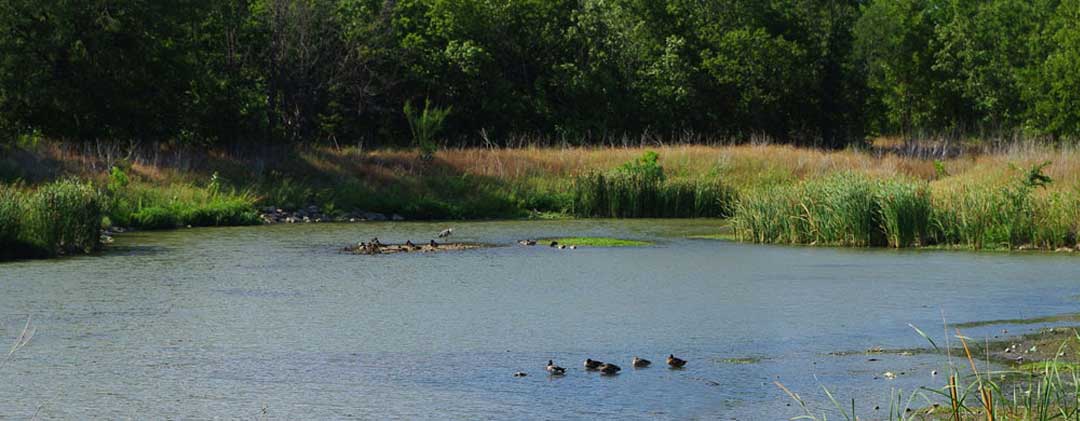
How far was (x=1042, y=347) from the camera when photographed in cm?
1163

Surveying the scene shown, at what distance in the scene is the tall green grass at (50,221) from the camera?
20703mm

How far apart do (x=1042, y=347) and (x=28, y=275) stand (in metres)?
12.8

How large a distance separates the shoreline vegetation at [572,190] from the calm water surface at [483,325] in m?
1.13

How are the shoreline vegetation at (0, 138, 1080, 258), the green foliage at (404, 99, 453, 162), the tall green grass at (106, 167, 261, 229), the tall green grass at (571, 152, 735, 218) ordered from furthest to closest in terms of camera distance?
the green foliage at (404, 99, 453, 162) < the tall green grass at (571, 152, 735, 218) < the tall green grass at (106, 167, 261, 229) < the shoreline vegetation at (0, 138, 1080, 258)

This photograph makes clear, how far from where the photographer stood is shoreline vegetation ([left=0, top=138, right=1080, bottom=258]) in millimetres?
21906

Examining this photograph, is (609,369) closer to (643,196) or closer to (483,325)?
(483,325)

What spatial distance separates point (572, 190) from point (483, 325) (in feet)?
66.4

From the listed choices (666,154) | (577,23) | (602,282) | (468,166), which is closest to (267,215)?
(468,166)

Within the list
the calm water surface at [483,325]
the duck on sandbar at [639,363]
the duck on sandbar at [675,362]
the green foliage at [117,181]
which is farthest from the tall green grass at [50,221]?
the duck on sandbar at [675,362]

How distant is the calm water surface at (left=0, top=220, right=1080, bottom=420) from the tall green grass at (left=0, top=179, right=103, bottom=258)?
70 centimetres

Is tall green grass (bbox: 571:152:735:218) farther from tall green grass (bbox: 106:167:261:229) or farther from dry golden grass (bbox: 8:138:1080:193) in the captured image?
tall green grass (bbox: 106:167:261:229)

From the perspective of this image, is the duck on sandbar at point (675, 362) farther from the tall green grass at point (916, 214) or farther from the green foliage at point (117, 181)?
the green foliage at point (117, 181)

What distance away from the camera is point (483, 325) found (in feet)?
45.2

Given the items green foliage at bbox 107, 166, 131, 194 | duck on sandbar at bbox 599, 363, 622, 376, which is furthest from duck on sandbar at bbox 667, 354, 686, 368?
green foliage at bbox 107, 166, 131, 194
